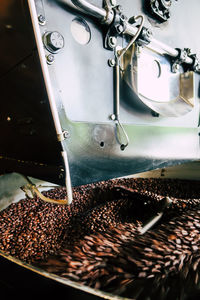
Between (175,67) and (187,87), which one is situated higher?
(175,67)

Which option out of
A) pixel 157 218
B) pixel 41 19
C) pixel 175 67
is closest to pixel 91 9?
pixel 41 19

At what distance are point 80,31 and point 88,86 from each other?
23 cm

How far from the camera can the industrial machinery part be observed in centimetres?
76

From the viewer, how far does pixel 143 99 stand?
3.55ft

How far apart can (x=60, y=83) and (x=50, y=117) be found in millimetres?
150

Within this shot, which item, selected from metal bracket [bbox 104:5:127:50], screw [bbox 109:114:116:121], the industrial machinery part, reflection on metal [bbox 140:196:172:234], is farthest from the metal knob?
reflection on metal [bbox 140:196:172:234]

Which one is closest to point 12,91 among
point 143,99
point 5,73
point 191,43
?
point 5,73

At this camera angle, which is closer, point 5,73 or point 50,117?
point 50,117

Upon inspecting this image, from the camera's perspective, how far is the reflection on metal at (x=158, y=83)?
1017 mm

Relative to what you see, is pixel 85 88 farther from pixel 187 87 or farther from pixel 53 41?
pixel 187 87

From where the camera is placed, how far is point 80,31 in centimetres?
84

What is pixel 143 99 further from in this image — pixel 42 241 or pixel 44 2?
pixel 42 241

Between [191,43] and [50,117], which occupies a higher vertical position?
[191,43]

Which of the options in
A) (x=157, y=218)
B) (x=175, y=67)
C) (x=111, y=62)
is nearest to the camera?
(x=111, y=62)
